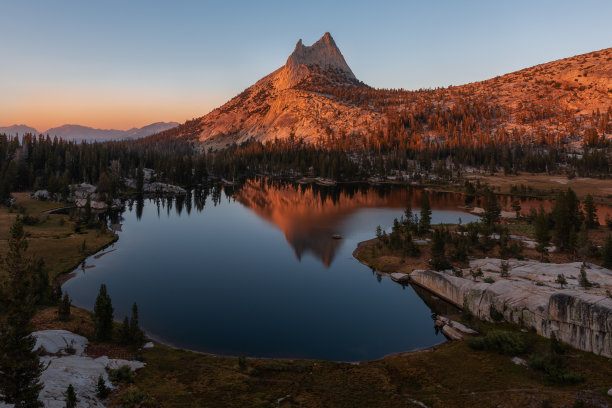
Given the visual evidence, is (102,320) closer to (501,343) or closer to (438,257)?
(501,343)

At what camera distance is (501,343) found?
3231 centimetres

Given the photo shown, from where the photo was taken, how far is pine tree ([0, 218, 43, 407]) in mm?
18078

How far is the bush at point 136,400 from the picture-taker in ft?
72.7

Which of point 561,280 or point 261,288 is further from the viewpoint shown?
point 261,288

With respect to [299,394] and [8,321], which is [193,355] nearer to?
[299,394]

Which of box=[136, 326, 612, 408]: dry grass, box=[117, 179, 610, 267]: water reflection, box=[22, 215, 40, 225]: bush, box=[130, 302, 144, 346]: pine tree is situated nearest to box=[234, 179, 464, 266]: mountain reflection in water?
box=[117, 179, 610, 267]: water reflection

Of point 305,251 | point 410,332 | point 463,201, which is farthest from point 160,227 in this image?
point 463,201

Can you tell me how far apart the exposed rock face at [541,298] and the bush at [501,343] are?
12.7ft

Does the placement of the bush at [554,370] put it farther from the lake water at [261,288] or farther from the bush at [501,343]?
the lake water at [261,288]

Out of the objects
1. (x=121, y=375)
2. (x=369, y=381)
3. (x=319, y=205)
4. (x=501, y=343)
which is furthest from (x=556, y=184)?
(x=121, y=375)

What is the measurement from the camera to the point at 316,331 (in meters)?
40.2

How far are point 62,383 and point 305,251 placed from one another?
51.5 meters

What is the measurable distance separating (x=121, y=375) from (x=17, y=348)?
30.0 ft

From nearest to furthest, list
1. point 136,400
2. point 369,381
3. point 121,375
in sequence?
point 136,400
point 121,375
point 369,381
